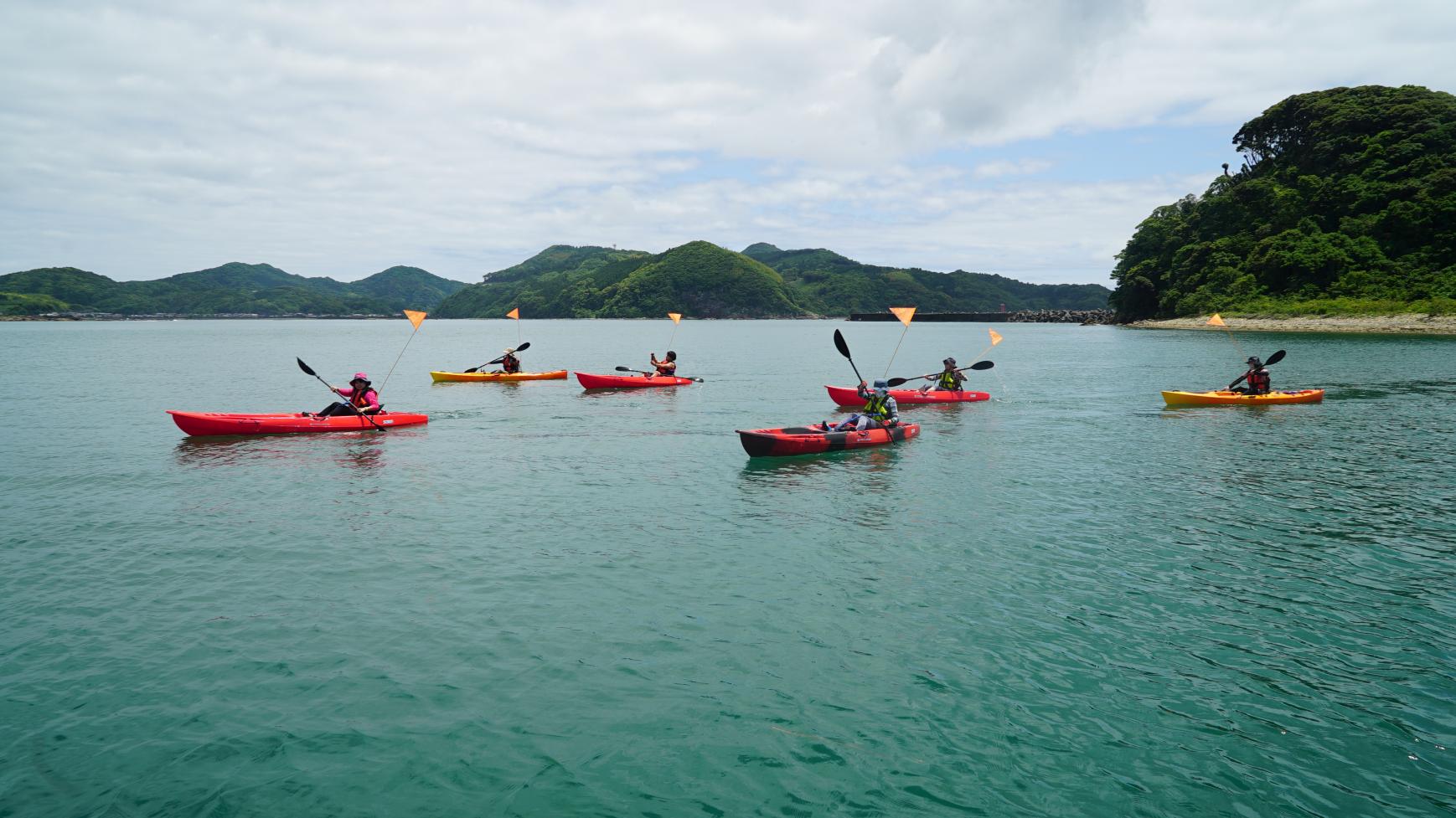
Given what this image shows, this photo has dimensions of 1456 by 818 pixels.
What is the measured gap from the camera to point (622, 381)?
4244 cm

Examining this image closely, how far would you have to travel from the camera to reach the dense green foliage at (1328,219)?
9456 centimetres

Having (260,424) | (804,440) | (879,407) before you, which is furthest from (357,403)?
(879,407)

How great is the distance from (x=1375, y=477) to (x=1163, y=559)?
1080 cm

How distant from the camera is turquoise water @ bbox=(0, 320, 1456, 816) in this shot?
24.7ft

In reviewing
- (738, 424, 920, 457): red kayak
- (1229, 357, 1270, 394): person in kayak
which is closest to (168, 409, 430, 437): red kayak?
(738, 424, 920, 457): red kayak

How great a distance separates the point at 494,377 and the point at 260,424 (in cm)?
1917

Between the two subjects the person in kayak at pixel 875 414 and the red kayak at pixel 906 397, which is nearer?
the person in kayak at pixel 875 414

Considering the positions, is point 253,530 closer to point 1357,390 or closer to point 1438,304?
point 1357,390

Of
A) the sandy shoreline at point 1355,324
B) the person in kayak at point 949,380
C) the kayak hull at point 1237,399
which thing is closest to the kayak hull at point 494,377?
the person in kayak at point 949,380

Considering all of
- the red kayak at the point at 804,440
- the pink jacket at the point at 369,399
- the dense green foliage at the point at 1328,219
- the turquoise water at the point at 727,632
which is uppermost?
the dense green foliage at the point at 1328,219

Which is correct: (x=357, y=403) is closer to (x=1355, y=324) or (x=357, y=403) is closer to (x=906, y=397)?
(x=906, y=397)

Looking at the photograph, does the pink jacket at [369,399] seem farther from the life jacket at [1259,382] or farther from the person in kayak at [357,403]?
the life jacket at [1259,382]

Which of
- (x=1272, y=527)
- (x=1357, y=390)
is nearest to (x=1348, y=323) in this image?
(x=1357, y=390)

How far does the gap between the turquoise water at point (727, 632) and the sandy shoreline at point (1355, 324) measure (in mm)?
76472
